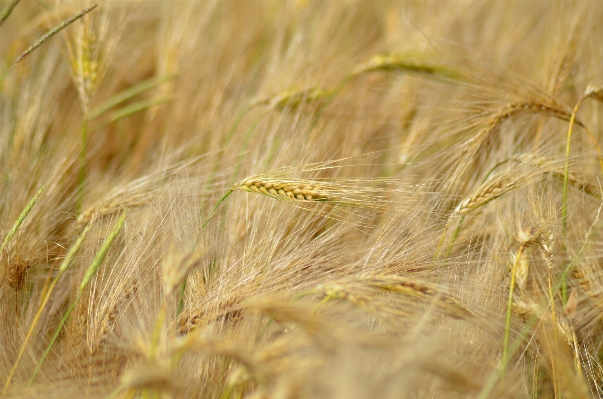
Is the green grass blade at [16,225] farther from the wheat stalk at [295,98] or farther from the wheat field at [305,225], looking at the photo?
the wheat stalk at [295,98]

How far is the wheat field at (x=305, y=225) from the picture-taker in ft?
2.62

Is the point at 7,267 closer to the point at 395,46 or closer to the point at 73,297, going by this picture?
the point at 73,297

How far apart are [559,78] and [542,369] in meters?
0.84

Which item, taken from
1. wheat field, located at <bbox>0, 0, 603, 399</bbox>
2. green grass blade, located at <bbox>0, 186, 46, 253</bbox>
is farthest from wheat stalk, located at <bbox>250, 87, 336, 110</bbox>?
green grass blade, located at <bbox>0, 186, 46, 253</bbox>

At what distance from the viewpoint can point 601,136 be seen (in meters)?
1.52

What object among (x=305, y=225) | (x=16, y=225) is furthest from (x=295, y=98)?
(x=16, y=225)

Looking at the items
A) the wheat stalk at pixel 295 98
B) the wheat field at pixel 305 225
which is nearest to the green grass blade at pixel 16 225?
the wheat field at pixel 305 225

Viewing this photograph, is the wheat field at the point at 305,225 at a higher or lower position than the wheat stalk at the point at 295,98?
lower

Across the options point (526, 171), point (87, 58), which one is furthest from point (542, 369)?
point (87, 58)

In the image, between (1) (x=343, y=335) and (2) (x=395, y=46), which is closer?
(1) (x=343, y=335)

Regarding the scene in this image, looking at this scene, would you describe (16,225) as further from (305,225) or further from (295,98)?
(295,98)

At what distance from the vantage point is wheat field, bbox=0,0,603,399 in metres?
0.80

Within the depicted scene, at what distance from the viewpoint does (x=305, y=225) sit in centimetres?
109

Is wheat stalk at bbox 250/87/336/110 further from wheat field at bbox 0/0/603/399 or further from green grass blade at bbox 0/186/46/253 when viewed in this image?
green grass blade at bbox 0/186/46/253
